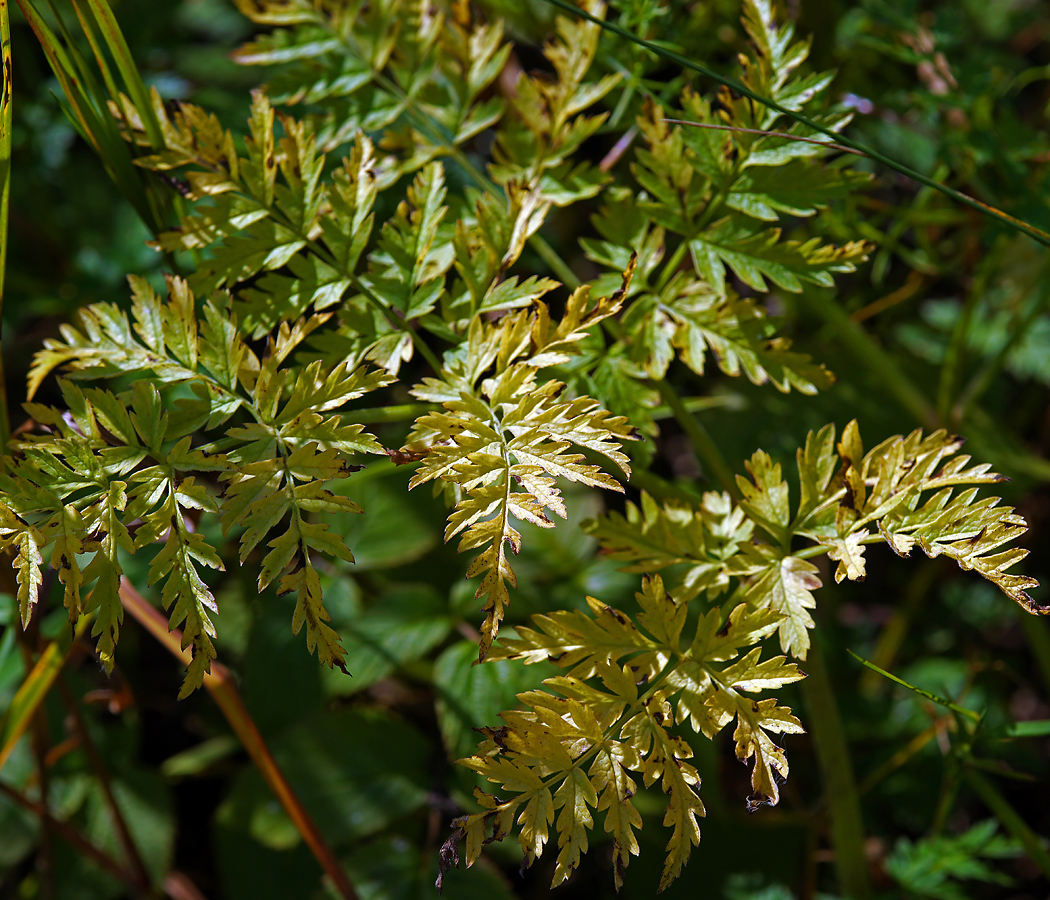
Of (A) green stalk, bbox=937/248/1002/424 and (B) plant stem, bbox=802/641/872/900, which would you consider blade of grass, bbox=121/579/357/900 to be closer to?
(B) plant stem, bbox=802/641/872/900

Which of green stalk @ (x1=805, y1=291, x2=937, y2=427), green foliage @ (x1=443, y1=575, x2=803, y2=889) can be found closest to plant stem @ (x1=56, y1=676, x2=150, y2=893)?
Answer: green foliage @ (x1=443, y1=575, x2=803, y2=889)

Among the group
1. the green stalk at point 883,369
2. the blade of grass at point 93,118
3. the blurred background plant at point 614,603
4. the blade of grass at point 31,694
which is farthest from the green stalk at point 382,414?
the green stalk at point 883,369

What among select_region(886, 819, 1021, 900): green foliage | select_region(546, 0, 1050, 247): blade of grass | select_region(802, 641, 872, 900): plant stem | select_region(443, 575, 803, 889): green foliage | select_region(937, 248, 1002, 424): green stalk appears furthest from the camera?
select_region(937, 248, 1002, 424): green stalk

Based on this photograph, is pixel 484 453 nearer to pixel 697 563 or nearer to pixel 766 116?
pixel 697 563

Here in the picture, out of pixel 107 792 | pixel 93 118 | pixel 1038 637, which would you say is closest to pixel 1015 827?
pixel 1038 637

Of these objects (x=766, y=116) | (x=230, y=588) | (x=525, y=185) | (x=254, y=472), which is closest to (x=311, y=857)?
(x=230, y=588)

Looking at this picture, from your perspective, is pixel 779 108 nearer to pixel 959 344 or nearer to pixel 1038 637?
pixel 959 344

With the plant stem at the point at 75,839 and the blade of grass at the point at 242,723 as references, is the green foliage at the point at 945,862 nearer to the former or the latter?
the blade of grass at the point at 242,723
